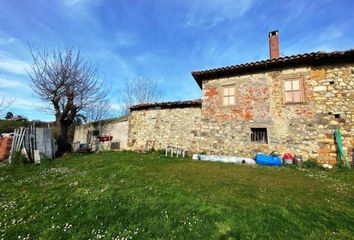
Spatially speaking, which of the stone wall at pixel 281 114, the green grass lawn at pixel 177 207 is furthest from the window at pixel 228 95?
the green grass lawn at pixel 177 207

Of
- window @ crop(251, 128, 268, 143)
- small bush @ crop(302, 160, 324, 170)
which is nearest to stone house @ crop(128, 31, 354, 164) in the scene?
window @ crop(251, 128, 268, 143)

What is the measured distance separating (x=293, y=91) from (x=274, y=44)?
3639 mm

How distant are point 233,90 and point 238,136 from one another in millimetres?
2704

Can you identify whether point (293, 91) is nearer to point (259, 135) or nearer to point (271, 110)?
point (271, 110)

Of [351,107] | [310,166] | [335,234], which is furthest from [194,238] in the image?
[351,107]

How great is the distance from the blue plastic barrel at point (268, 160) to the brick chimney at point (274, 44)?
6.12 metres

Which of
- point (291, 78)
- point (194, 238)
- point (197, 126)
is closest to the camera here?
point (194, 238)

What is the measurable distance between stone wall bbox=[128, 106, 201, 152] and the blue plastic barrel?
3.75 meters

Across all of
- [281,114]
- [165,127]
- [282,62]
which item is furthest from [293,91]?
[165,127]

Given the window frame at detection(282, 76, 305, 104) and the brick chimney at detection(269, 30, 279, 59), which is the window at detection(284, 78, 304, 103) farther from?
the brick chimney at detection(269, 30, 279, 59)

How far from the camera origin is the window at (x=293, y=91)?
9953 mm

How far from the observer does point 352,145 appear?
873cm

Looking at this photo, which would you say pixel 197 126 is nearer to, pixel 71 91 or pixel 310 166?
pixel 310 166

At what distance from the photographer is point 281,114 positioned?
33.6 ft
